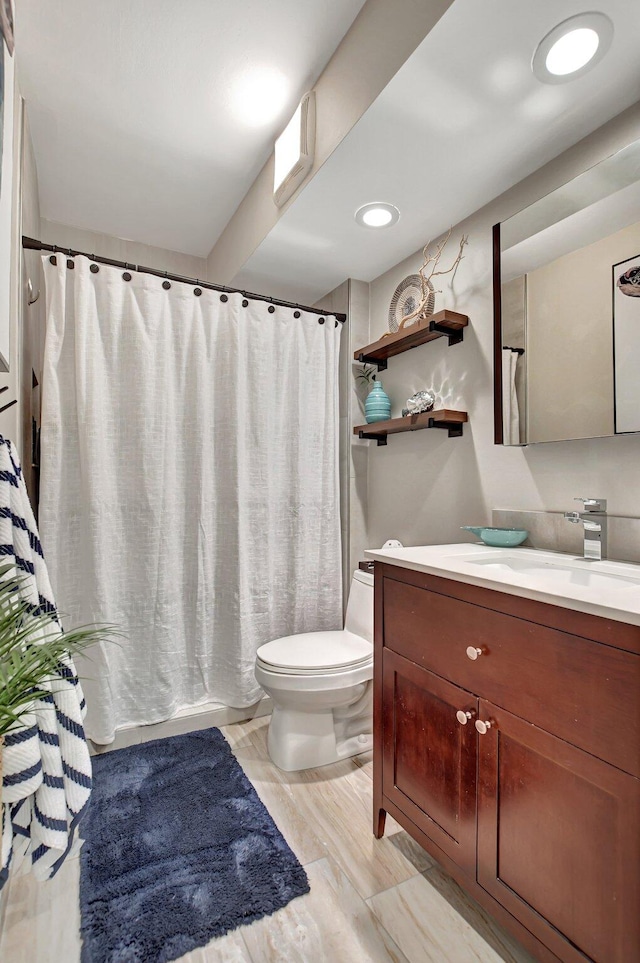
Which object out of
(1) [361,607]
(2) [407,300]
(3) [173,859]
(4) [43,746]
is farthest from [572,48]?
(3) [173,859]

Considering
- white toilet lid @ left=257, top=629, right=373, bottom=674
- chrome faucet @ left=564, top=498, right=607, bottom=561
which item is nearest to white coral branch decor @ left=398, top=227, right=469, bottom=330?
chrome faucet @ left=564, top=498, right=607, bottom=561

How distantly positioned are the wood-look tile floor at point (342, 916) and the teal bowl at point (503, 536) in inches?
38.1

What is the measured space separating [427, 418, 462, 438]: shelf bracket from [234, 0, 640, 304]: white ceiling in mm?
827

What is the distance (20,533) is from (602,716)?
1.19 m

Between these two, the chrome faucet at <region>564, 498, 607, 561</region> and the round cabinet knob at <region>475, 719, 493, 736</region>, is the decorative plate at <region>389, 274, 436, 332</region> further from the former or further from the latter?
the round cabinet knob at <region>475, 719, 493, 736</region>

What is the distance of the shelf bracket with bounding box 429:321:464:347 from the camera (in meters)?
1.87

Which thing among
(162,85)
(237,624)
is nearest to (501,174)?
(162,85)

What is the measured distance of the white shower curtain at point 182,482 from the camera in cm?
186

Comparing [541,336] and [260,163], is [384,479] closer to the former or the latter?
[541,336]

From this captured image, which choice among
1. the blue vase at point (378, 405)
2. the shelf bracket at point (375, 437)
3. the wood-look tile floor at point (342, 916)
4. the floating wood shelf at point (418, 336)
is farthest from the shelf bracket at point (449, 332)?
the wood-look tile floor at point (342, 916)

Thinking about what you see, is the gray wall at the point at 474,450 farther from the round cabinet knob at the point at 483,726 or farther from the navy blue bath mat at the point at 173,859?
the navy blue bath mat at the point at 173,859

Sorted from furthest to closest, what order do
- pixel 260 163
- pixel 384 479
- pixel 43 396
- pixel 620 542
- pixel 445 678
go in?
pixel 384 479 → pixel 260 163 → pixel 43 396 → pixel 620 542 → pixel 445 678

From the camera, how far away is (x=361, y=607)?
208cm

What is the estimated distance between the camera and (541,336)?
1.58 meters
